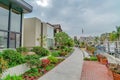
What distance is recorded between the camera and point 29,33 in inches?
1063

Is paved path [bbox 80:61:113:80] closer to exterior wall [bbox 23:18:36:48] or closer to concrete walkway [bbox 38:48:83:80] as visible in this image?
concrete walkway [bbox 38:48:83:80]

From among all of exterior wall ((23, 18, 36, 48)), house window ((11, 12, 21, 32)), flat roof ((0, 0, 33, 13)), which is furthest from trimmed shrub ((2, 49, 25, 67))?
exterior wall ((23, 18, 36, 48))

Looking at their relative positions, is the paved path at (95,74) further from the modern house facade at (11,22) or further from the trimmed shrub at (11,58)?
the modern house facade at (11,22)

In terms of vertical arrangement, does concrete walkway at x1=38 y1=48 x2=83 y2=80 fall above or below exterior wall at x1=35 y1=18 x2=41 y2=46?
below

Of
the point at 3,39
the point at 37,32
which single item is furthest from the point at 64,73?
the point at 37,32

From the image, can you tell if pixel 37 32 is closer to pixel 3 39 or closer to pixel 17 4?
pixel 17 4

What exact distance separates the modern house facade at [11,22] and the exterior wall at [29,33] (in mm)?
7852

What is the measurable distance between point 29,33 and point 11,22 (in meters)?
10.2

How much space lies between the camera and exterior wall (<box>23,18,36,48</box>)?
26625 mm

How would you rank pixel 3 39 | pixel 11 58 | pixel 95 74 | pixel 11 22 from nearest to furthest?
pixel 11 58 < pixel 95 74 < pixel 3 39 < pixel 11 22

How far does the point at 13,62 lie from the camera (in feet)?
30.1

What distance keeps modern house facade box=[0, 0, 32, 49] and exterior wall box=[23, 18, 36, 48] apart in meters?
7.85

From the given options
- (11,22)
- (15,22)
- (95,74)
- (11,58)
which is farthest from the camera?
(15,22)

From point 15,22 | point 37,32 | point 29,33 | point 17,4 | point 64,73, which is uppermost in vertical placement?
point 17,4
